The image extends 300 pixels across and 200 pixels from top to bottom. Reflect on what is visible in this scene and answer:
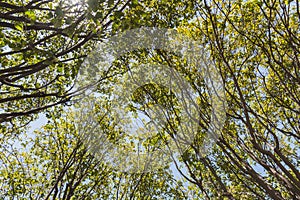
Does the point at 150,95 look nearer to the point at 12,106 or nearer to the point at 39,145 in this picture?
the point at 12,106

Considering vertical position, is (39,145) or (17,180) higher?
(39,145)

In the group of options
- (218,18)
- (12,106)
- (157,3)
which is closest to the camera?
(157,3)

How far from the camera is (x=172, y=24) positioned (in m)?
7.44

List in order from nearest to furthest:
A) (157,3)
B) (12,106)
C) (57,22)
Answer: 1. (57,22)
2. (157,3)
3. (12,106)

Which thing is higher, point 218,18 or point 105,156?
point 218,18

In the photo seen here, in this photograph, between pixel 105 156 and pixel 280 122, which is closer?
pixel 280 122

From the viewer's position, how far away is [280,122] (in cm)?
944

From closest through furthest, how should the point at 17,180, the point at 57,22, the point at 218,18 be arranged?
the point at 57,22
the point at 218,18
the point at 17,180

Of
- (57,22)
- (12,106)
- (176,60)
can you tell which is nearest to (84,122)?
(12,106)

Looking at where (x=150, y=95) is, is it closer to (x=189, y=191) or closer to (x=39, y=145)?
(x=189, y=191)

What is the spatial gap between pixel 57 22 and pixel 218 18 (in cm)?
599

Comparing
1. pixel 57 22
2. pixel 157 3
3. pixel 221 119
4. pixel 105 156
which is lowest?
pixel 57 22

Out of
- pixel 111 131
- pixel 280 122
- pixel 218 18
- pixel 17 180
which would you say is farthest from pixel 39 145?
pixel 280 122

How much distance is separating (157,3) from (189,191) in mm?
7945
